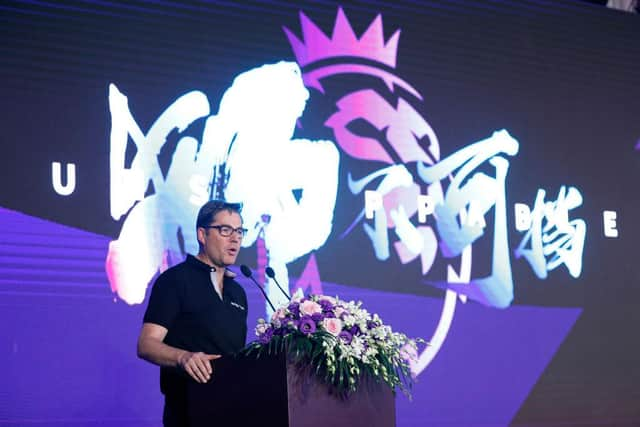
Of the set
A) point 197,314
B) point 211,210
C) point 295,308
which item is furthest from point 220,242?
point 295,308

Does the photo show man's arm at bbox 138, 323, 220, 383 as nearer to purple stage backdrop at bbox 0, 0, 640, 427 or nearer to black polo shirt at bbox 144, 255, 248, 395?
black polo shirt at bbox 144, 255, 248, 395

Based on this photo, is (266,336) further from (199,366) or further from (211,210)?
(211,210)

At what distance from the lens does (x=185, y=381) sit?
107 inches

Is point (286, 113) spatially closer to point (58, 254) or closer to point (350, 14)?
point (350, 14)

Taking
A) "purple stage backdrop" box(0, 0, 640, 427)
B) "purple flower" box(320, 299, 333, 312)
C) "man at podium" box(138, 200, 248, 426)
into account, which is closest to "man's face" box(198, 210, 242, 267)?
"man at podium" box(138, 200, 248, 426)

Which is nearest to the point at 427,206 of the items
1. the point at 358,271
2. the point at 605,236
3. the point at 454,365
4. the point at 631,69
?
the point at 358,271

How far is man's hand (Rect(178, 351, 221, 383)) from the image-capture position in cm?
253

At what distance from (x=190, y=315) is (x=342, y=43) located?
2680 millimetres

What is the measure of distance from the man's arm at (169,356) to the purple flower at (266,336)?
0.50 feet

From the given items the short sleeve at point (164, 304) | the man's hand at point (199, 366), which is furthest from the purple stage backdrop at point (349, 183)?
the man's hand at point (199, 366)

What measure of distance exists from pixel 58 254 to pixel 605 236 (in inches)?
A: 141

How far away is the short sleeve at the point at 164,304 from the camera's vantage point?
9.16 ft

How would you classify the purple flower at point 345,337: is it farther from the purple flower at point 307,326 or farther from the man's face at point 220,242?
the man's face at point 220,242

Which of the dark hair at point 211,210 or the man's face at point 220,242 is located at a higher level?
the dark hair at point 211,210
